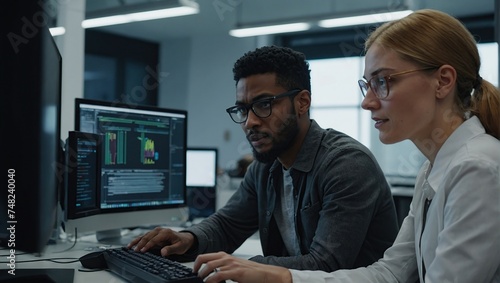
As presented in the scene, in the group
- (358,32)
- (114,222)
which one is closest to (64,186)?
(114,222)

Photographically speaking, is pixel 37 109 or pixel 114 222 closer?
pixel 37 109

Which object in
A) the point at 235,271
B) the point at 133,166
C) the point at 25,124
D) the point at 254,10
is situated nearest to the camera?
the point at 25,124

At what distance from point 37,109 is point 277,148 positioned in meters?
0.79

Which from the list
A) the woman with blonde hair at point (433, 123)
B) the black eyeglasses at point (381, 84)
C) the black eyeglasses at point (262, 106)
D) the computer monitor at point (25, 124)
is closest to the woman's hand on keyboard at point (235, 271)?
the woman with blonde hair at point (433, 123)

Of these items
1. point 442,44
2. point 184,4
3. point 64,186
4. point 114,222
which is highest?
point 184,4

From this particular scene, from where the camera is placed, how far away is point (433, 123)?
39.7 inches

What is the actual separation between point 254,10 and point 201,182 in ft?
11.5

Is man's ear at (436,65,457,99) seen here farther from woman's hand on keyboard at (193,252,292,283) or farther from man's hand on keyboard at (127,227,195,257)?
man's hand on keyboard at (127,227,195,257)

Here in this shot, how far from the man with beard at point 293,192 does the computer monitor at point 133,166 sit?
313 millimetres

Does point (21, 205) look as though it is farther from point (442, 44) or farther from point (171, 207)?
point (171, 207)

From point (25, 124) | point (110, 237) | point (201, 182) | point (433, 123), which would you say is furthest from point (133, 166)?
point (433, 123)

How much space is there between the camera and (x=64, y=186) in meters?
1.51

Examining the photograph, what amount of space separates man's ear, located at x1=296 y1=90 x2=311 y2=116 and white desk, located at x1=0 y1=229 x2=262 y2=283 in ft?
1.70

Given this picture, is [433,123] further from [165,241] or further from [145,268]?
[165,241]
